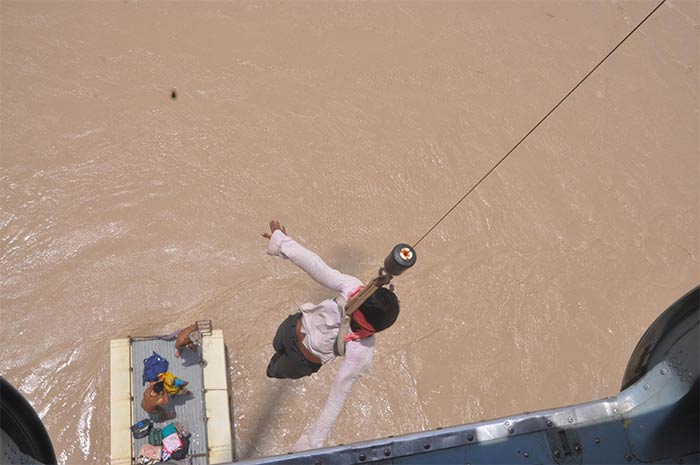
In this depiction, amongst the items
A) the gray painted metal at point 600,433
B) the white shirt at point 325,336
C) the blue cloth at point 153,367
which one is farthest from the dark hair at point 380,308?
the blue cloth at point 153,367

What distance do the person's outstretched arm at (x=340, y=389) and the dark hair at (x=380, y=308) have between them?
12 centimetres

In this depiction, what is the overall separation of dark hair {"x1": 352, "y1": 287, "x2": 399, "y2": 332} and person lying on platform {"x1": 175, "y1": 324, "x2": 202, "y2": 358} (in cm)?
139

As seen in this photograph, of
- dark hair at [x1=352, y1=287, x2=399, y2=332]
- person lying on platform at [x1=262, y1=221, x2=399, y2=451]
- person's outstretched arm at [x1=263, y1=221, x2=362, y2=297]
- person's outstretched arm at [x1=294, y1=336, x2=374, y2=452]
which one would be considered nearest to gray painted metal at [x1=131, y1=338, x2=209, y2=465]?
person lying on platform at [x1=262, y1=221, x2=399, y2=451]

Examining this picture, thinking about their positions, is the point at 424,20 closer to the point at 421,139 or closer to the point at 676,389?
the point at 421,139

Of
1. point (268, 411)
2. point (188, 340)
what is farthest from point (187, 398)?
point (268, 411)

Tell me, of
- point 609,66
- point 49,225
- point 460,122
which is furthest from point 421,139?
point 49,225

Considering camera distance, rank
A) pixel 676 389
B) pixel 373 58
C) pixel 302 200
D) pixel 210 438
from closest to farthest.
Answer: pixel 676 389, pixel 210 438, pixel 302 200, pixel 373 58

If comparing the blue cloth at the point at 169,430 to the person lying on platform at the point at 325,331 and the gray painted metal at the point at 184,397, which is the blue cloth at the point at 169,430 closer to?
the gray painted metal at the point at 184,397

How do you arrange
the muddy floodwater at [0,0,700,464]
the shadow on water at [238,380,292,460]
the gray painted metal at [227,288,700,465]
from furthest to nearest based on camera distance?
the muddy floodwater at [0,0,700,464]
the shadow on water at [238,380,292,460]
the gray painted metal at [227,288,700,465]

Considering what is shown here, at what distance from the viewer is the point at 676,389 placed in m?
2.43

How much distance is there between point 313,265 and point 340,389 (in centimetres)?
53

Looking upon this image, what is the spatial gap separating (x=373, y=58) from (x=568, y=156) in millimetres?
1796

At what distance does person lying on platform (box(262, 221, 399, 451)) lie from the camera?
257 cm

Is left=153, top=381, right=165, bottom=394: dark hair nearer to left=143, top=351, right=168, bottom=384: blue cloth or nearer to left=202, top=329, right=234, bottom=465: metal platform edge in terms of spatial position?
left=143, top=351, right=168, bottom=384: blue cloth
